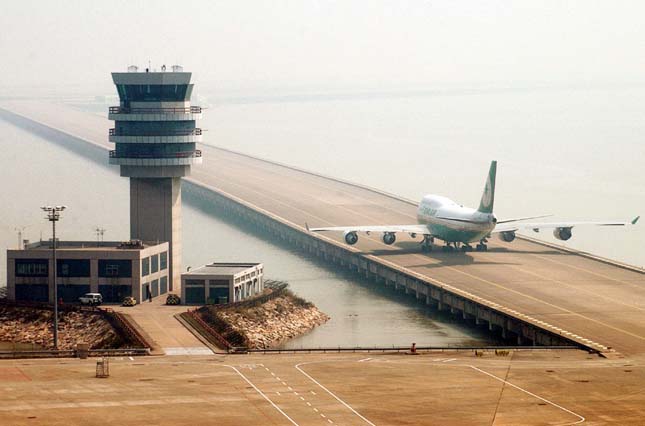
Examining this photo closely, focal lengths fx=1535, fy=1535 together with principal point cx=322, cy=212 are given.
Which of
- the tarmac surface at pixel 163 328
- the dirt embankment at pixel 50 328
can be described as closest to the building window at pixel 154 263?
the tarmac surface at pixel 163 328

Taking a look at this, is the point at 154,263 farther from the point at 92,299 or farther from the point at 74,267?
Answer: the point at 92,299

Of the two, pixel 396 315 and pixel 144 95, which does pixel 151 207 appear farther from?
pixel 396 315

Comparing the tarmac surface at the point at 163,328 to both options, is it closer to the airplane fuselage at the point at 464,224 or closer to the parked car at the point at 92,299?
the parked car at the point at 92,299

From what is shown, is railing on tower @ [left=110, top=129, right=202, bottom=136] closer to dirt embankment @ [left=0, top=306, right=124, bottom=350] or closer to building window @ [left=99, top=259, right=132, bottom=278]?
Result: building window @ [left=99, top=259, right=132, bottom=278]

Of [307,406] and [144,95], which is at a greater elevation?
[144,95]

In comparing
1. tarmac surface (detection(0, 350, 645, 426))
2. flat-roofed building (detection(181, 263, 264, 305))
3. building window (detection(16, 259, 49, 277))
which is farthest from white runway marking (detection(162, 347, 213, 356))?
building window (detection(16, 259, 49, 277))

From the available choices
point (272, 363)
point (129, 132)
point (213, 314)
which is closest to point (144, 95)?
point (129, 132)
